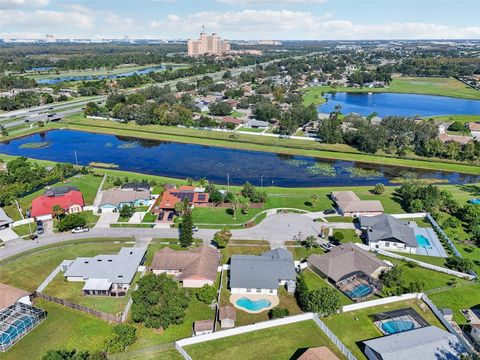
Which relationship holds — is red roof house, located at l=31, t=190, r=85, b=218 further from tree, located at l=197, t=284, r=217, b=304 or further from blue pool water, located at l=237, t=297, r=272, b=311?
blue pool water, located at l=237, t=297, r=272, b=311

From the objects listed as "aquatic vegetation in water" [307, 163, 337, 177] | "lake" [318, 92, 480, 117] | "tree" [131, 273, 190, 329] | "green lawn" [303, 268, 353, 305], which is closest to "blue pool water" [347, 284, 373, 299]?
"green lawn" [303, 268, 353, 305]

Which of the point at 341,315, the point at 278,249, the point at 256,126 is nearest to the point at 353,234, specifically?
the point at 278,249

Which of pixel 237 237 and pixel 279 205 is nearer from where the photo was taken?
pixel 237 237

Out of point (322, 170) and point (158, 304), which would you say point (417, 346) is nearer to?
point (158, 304)

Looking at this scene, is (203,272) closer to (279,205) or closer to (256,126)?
(279,205)

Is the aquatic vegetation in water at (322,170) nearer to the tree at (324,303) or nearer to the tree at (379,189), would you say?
the tree at (379,189)

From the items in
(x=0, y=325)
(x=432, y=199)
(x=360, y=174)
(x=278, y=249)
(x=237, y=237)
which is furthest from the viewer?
(x=360, y=174)

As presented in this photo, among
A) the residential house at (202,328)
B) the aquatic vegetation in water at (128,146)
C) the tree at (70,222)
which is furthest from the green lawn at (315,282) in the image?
the aquatic vegetation in water at (128,146)
